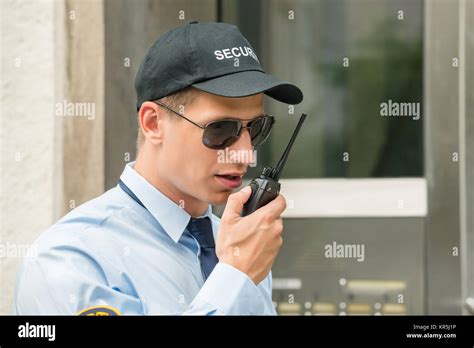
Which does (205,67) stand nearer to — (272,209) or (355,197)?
(272,209)

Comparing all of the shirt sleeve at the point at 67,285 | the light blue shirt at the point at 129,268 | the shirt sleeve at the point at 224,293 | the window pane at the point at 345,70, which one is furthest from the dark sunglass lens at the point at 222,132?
the window pane at the point at 345,70

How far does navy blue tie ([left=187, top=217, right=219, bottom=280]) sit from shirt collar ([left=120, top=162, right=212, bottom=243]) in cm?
4

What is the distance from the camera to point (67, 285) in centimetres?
187

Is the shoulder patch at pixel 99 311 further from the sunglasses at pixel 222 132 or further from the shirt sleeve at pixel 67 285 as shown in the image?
the sunglasses at pixel 222 132

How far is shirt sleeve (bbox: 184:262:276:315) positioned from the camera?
1890mm

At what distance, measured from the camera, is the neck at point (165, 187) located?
A: 2129 mm

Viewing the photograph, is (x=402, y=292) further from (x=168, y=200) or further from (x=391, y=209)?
(x=168, y=200)

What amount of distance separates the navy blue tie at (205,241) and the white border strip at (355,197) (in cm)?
189

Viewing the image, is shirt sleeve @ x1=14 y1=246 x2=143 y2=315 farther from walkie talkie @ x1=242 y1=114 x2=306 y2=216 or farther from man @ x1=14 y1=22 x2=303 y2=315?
walkie talkie @ x1=242 y1=114 x2=306 y2=216

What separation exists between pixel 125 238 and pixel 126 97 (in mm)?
2098

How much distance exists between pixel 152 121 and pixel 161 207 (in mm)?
228

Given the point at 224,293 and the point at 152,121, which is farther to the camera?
the point at 152,121

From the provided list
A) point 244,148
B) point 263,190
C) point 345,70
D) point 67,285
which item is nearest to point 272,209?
point 263,190
